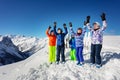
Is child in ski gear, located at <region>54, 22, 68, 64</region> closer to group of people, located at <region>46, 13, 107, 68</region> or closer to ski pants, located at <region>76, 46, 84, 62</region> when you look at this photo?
group of people, located at <region>46, 13, 107, 68</region>

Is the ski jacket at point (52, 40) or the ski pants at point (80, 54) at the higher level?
the ski jacket at point (52, 40)

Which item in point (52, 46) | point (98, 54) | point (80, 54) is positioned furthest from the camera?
point (52, 46)

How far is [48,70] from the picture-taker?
1293cm

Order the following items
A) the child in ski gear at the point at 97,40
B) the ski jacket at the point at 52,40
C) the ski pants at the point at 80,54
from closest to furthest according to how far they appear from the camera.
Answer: the child in ski gear at the point at 97,40
the ski pants at the point at 80,54
the ski jacket at the point at 52,40

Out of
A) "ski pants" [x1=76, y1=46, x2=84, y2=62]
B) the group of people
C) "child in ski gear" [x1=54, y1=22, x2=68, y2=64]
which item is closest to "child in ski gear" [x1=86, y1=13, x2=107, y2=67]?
the group of people

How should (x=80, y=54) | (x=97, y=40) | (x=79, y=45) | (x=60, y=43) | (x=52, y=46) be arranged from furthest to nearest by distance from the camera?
(x=52, y=46) < (x=60, y=43) < (x=79, y=45) < (x=80, y=54) < (x=97, y=40)

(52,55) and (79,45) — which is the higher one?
(79,45)

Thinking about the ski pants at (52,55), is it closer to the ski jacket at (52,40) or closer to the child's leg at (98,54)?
the ski jacket at (52,40)

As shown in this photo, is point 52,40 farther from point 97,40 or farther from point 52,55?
point 97,40

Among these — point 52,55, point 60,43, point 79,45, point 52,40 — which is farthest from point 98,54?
point 52,40

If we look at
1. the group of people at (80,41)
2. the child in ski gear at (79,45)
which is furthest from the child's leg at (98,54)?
the child in ski gear at (79,45)

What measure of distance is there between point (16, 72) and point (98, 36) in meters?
6.43

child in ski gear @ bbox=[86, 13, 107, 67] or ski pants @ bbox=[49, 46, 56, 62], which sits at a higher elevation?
child in ski gear @ bbox=[86, 13, 107, 67]

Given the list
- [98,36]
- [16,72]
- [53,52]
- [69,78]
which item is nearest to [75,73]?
[69,78]
